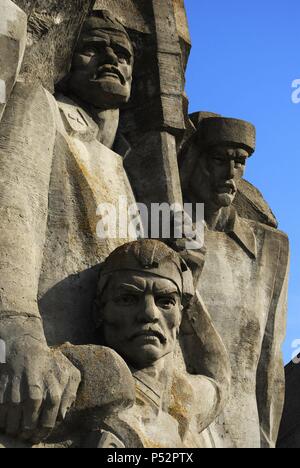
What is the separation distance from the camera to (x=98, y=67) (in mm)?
8344

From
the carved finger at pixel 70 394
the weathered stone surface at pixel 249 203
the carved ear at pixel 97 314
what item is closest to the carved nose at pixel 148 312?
the carved ear at pixel 97 314

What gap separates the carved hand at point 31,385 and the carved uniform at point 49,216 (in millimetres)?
346

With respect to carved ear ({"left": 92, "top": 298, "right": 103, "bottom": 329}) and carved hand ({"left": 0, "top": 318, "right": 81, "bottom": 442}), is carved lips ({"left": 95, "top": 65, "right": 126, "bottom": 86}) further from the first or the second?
carved hand ({"left": 0, "top": 318, "right": 81, "bottom": 442})

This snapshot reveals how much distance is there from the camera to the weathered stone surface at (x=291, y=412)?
9484 millimetres

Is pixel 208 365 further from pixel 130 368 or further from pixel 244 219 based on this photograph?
pixel 244 219

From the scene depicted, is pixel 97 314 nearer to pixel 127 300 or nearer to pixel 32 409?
pixel 127 300

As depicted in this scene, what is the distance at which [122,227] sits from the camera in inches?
311

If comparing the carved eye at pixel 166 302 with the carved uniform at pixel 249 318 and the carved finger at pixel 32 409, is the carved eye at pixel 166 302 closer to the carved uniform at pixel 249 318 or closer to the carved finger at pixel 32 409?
the carved finger at pixel 32 409

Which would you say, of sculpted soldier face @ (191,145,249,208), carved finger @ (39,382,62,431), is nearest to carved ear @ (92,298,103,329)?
carved finger @ (39,382,62,431)

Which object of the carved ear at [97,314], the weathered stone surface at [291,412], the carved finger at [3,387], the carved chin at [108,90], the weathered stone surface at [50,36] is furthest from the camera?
the weathered stone surface at [291,412]

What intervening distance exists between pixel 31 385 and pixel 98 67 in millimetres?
2688

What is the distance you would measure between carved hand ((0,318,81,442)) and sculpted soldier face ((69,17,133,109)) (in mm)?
2198

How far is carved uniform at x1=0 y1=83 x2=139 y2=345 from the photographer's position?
23.0ft

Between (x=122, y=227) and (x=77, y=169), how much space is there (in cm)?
46
